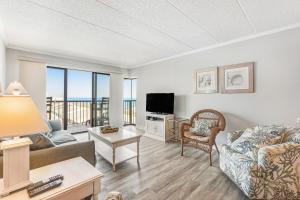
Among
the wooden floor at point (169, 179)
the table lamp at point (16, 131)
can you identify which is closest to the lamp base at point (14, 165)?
the table lamp at point (16, 131)

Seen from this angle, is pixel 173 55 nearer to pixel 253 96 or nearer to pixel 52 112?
pixel 253 96

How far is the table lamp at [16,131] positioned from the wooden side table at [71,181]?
84 millimetres

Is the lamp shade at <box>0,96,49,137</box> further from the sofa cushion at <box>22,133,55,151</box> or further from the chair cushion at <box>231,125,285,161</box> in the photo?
the chair cushion at <box>231,125,285,161</box>

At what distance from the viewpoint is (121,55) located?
13.4 feet

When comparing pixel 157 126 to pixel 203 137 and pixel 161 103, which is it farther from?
pixel 203 137

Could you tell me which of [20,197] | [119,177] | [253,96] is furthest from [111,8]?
[253,96]

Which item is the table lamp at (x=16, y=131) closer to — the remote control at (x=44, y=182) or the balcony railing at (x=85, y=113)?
the remote control at (x=44, y=182)

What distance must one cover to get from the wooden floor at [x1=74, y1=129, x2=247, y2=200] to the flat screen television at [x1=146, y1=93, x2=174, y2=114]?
136cm

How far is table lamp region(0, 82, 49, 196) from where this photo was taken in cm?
89

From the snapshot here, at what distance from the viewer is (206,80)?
11.3ft

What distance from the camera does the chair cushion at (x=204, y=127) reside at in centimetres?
289

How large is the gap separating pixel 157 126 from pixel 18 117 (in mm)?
3428

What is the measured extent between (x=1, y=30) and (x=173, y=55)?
3.53 metres

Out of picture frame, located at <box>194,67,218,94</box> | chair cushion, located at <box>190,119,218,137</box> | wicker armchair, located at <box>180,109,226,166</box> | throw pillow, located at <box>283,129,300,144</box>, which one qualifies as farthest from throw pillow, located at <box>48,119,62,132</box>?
throw pillow, located at <box>283,129,300,144</box>
